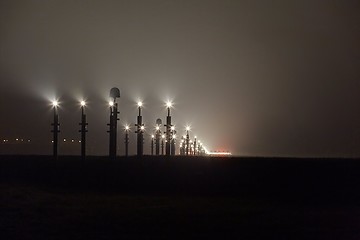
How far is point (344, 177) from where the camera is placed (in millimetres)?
46875

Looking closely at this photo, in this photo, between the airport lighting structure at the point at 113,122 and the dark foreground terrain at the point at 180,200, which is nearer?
the dark foreground terrain at the point at 180,200

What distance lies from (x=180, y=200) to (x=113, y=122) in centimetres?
3027

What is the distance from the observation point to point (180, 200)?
37.1m

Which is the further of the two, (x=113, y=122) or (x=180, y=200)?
(x=113, y=122)

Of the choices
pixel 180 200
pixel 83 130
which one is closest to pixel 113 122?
pixel 83 130

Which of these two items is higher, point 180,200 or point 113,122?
point 113,122

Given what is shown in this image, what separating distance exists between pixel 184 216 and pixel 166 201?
7674mm

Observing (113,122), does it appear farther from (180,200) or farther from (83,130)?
(180,200)

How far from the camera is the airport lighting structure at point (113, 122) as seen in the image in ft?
212

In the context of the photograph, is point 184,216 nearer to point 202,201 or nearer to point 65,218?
point 65,218

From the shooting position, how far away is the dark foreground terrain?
80.3ft

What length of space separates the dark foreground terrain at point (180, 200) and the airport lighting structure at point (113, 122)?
19.4ft

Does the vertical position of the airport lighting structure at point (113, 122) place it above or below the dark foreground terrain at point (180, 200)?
above

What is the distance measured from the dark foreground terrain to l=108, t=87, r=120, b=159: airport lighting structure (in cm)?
591
